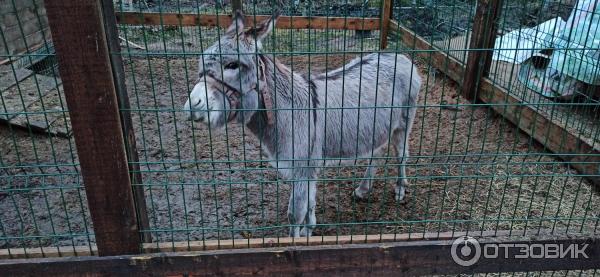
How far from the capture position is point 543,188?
14.1 feet

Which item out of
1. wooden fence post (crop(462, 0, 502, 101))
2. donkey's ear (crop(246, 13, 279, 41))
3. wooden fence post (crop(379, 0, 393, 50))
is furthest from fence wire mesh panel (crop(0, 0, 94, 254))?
wooden fence post (crop(379, 0, 393, 50))

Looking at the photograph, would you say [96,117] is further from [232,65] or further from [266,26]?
[266,26]

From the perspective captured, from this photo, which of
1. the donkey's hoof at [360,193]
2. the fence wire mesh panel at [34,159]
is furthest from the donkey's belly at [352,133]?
the fence wire mesh panel at [34,159]

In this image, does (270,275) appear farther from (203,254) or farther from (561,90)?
(561,90)

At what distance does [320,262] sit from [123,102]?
1.40 meters

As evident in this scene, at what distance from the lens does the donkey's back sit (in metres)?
3.38

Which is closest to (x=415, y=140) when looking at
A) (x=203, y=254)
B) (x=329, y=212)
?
(x=329, y=212)

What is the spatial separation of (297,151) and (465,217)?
1815 mm

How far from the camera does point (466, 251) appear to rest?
255 cm

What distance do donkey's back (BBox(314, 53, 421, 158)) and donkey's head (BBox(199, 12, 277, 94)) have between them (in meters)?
0.73

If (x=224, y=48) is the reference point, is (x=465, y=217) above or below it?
below

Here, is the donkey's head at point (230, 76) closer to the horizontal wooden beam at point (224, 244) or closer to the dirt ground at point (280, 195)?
the dirt ground at point (280, 195)

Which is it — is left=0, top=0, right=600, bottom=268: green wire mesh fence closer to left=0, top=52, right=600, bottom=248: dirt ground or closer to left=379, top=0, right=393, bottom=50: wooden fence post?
left=0, top=52, right=600, bottom=248: dirt ground

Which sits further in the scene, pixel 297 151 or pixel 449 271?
pixel 297 151
